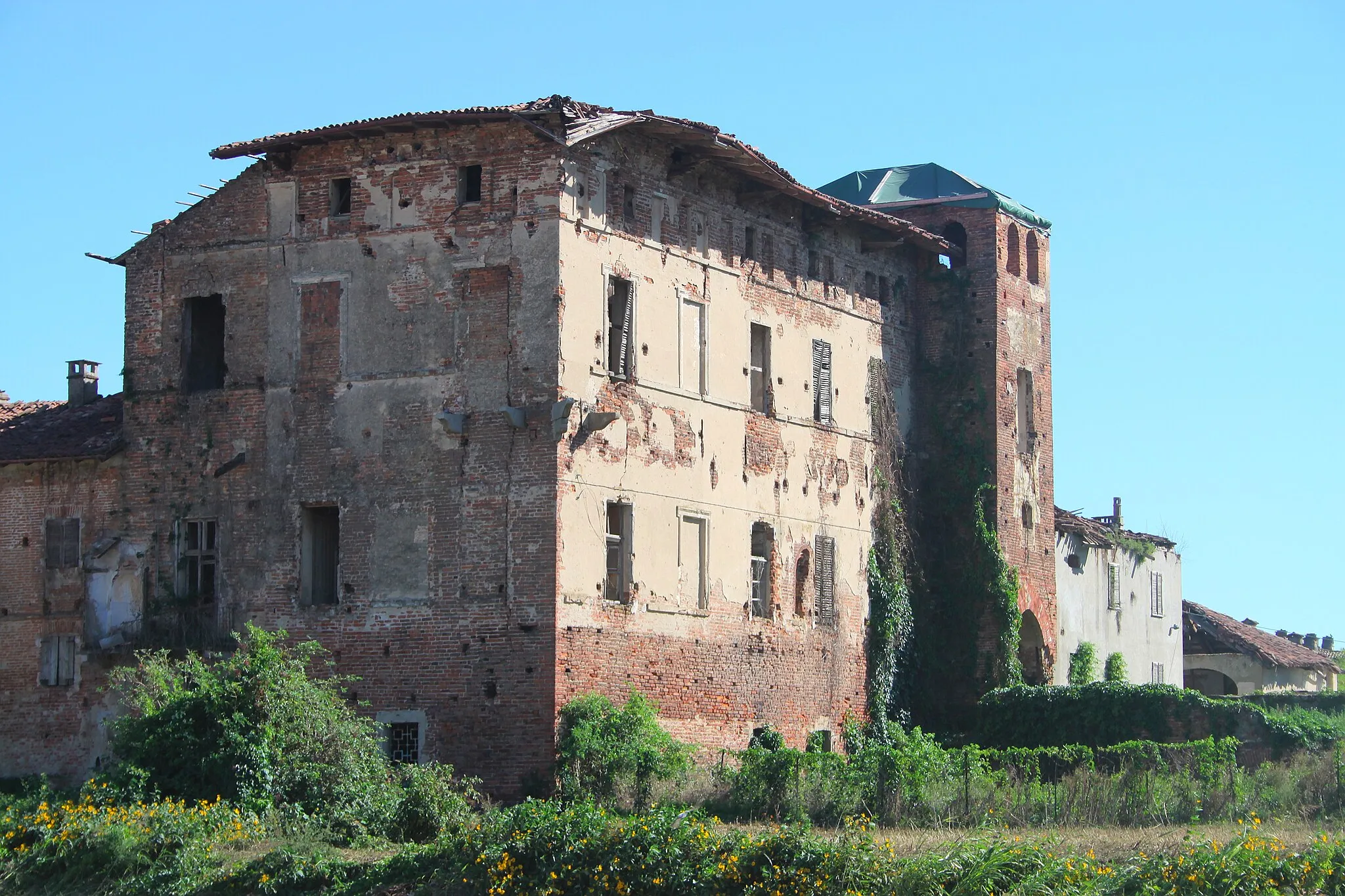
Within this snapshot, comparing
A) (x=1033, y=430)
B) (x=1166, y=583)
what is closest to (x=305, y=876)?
(x=1033, y=430)

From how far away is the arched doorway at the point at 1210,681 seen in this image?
55.2 meters

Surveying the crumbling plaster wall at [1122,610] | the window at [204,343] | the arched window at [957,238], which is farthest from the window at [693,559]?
the crumbling plaster wall at [1122,610]

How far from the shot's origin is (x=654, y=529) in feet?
104

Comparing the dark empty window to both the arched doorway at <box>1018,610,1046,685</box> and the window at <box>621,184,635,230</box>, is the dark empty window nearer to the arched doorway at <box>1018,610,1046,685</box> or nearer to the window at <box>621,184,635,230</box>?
the window at <box>621,184,635,230</box>

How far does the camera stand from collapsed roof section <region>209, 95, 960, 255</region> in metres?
30.1

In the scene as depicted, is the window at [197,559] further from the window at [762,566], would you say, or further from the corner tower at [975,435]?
the corner tower at [975,435]

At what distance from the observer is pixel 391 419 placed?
101 feet

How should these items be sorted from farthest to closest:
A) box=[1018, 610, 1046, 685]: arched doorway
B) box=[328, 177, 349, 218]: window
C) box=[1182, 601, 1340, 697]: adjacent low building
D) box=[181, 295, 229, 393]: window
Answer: box=[1182, 601, 1340, 697]: adjacent low building
box=[1018, 610, 1046, 685]: arched doorway
box=[181, 295, 229, 393]: window
box=[328, 177, 349, 218]: window

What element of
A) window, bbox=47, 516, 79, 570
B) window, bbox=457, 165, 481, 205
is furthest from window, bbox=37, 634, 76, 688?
window, bbox=457, 165, 481, 205

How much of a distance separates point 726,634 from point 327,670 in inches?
263

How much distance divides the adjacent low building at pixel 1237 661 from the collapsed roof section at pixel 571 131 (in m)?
25.8

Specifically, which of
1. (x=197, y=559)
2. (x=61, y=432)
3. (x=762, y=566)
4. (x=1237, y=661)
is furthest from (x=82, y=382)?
(x=1237, y=661)

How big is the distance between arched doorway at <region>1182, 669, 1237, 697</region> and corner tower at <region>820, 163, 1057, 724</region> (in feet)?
53.0

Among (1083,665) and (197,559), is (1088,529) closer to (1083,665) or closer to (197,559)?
(1083,665)
